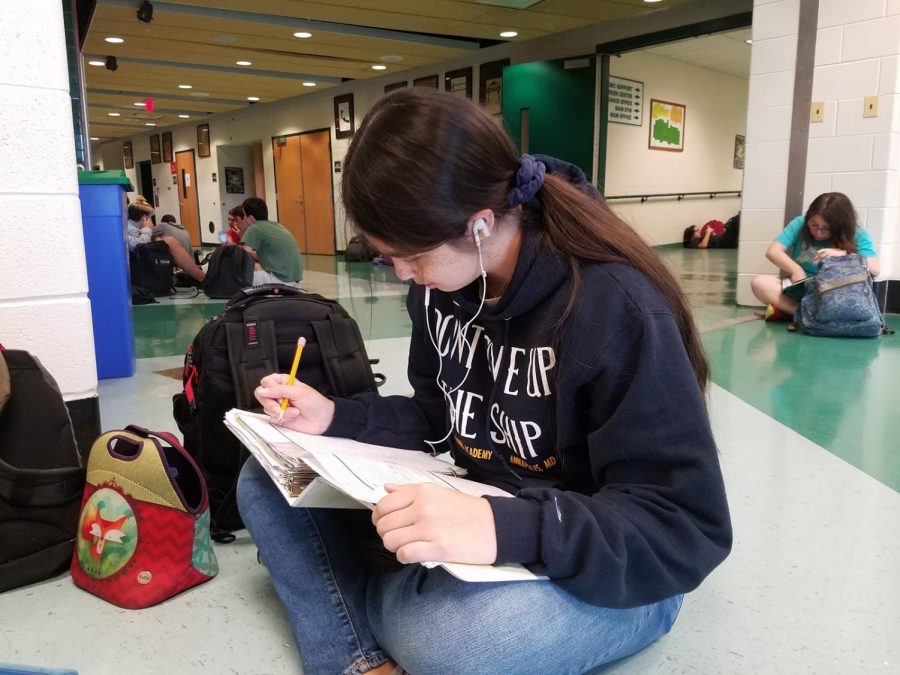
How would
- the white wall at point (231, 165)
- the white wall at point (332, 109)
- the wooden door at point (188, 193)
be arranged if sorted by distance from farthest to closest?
the wooden door at point (188, 193), the white wall at point (231, 165), the white wall at point (332, 109)

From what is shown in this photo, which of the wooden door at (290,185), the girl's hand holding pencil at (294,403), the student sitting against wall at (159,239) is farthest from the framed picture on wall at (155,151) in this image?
the girl's hand holding pencil at (294,403)

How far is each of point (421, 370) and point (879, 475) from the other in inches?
50.7

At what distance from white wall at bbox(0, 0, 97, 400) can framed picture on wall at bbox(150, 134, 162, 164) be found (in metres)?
15.2

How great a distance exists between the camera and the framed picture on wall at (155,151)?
608 inches

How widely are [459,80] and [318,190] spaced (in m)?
3.61

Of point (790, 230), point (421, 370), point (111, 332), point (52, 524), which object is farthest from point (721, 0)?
point (52, 524)

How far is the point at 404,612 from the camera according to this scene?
2.71 ft

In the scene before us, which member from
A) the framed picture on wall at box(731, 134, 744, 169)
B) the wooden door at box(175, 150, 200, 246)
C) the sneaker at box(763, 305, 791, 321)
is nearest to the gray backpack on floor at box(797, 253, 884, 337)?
the sneaker at box(763, 305, 791, 321)

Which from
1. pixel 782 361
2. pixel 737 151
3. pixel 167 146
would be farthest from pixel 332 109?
pixel 782 361

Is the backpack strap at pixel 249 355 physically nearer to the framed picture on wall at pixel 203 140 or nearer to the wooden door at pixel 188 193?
the framed picture on wall at pixel 203 140

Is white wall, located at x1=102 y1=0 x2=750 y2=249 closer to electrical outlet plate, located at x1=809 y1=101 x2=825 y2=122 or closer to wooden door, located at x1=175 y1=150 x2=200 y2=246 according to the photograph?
wooden door, located at x1=175 y1=150 x2=200 y2=246

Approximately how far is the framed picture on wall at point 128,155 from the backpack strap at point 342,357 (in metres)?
17.8

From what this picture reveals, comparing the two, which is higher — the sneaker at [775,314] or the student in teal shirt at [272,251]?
the student in teal shirt at [272,251]

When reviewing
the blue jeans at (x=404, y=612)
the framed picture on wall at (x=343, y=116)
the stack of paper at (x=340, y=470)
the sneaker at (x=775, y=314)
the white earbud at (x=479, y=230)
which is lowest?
the sneaker at (x=775, y=314)
